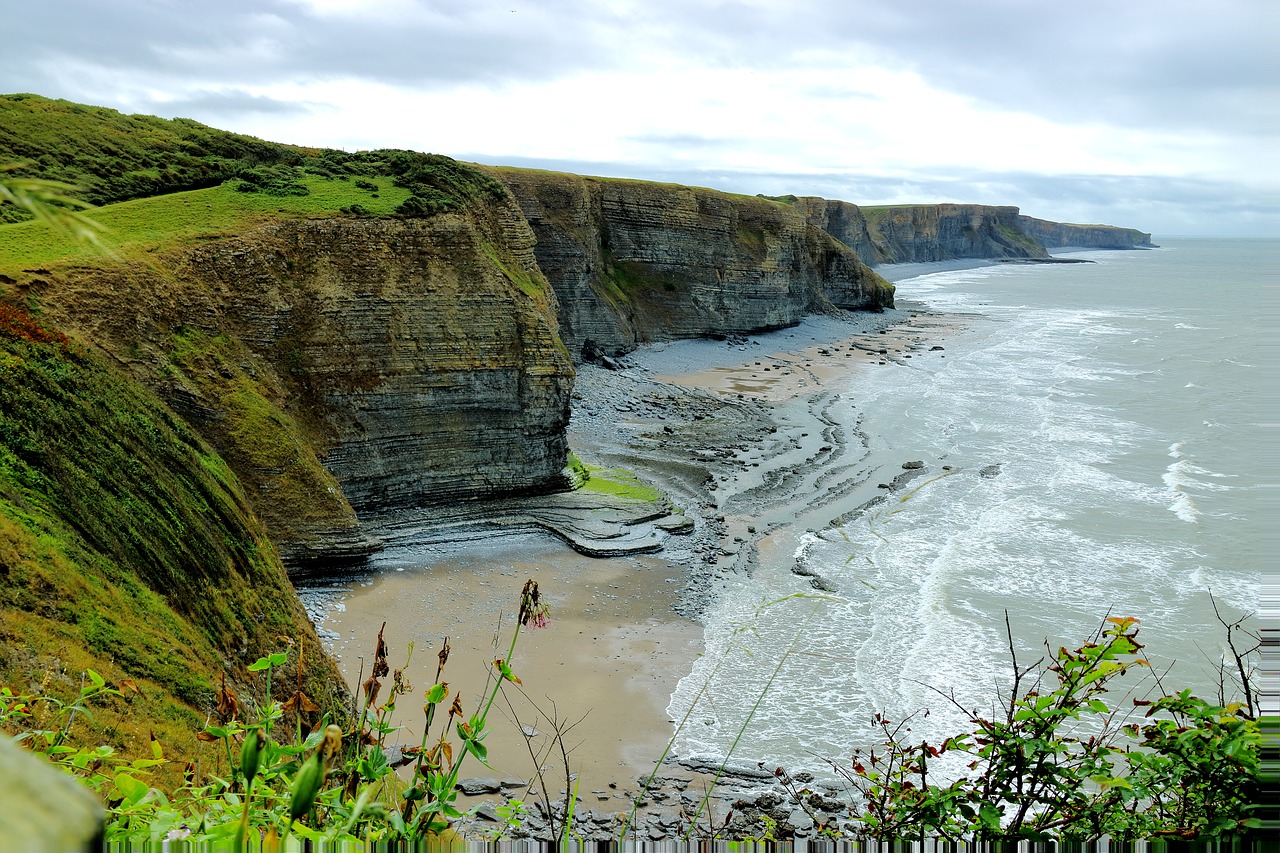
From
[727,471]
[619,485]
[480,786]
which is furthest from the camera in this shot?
[727,471]

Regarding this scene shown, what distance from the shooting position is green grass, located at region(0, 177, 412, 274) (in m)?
17.0

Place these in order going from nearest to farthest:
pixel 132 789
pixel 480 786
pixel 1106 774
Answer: pixel 132 789, pixel 1106 774, pixel 480 786

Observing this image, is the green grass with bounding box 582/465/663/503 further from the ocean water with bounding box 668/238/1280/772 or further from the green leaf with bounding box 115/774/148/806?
the green leaf with bounding box 115/774/148/806

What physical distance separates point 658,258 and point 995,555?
3754cm

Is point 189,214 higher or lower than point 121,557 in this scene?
higher

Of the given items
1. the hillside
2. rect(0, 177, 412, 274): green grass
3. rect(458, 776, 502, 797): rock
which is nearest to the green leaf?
the hillside

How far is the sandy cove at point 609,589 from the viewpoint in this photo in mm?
14531

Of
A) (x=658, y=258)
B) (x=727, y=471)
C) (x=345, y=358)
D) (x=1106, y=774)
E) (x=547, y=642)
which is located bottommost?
(x=547, y=642)

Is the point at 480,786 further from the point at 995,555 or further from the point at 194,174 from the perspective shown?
the point at 194,174

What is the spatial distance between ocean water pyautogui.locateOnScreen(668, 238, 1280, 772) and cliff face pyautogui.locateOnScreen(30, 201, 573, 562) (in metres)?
8.65

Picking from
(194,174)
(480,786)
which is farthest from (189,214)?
(480,786)

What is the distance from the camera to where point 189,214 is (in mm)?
21625

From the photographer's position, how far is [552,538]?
24.5 metres

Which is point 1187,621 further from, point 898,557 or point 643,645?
point 643,645
